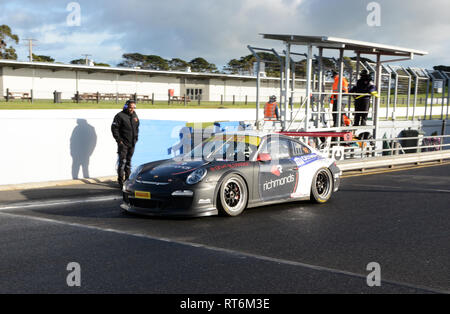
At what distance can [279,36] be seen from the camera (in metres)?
15.3

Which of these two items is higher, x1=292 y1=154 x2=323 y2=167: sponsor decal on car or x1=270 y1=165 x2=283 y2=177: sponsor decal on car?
x1=292 y1=154 x2=323 y2=167: sponsor decal on car

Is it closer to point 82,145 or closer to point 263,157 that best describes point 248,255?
point 263,157

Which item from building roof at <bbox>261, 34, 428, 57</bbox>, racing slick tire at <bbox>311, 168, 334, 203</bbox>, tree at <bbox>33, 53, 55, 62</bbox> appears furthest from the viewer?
tree at <bbox>33, 53, 55, 62</bbox>

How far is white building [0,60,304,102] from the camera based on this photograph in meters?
37.2

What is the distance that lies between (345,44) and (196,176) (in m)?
10.1

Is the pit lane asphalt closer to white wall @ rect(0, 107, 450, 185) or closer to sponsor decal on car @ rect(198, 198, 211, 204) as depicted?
sponsor decal on car @ rect(198, 198, 211, 204)

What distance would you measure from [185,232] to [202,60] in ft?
301

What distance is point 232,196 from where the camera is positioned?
826 cm

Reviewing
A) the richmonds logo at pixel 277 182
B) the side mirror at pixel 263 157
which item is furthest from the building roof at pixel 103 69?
the richmonds logo at pixel 277 182

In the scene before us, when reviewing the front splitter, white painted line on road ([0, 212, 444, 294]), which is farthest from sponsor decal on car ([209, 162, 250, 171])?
white painted line on road ([0, 212, 444, 294])

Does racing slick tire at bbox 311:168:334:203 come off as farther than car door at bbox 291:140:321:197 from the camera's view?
Yes

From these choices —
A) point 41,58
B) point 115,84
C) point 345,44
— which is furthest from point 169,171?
point 41,58

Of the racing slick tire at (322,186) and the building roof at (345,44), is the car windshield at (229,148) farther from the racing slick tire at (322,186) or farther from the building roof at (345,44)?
the building roof at (345,44)

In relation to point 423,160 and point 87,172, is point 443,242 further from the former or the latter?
point 423,160
